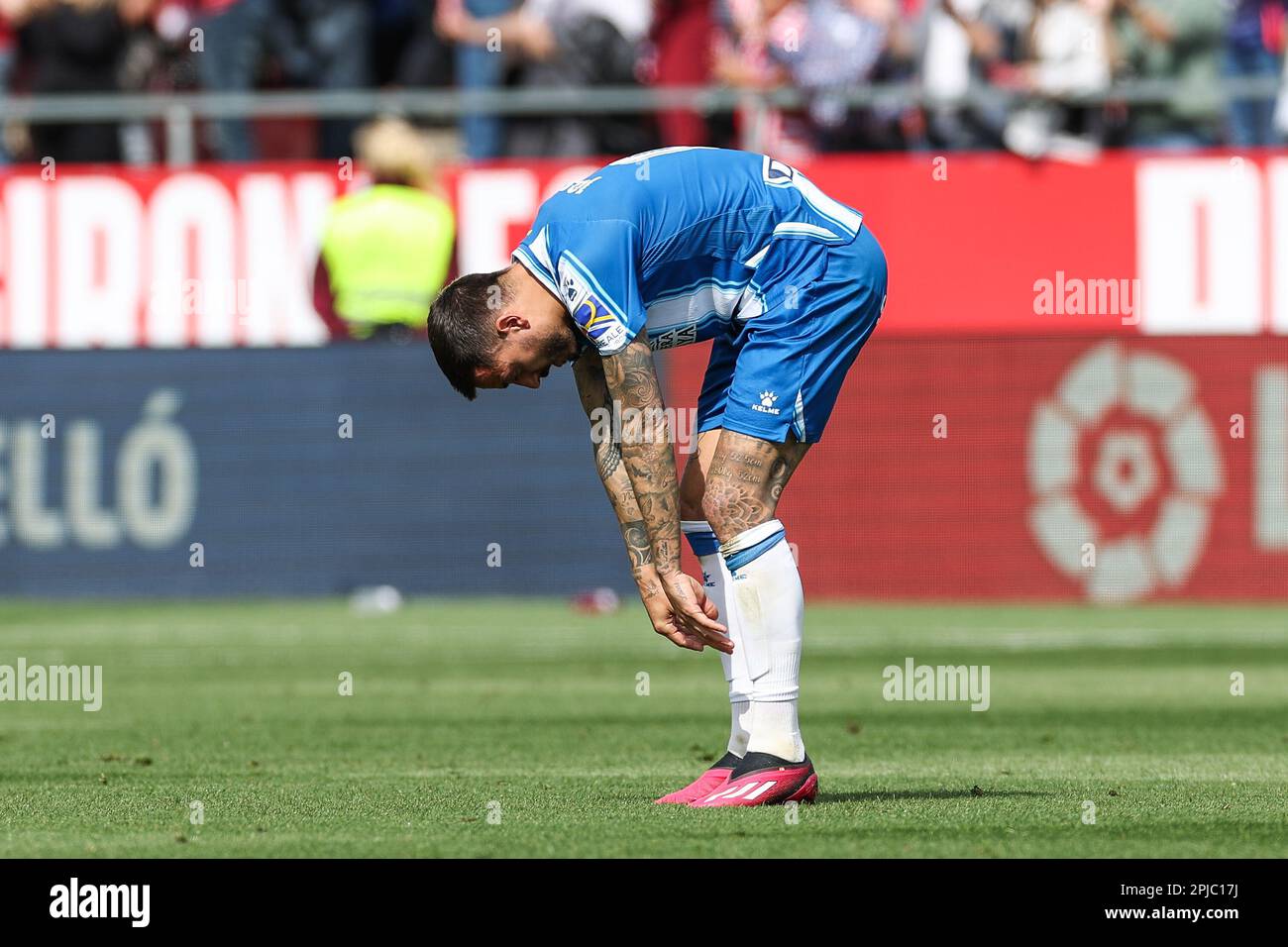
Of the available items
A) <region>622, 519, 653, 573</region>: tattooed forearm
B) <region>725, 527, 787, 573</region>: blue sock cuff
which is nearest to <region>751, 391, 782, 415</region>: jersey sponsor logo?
<region>725, 527, 787, 573</region>: blue sock cuff

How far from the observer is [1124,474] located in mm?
16734

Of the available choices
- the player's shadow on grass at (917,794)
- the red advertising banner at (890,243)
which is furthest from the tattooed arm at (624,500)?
the red advertising banner at (890,243)

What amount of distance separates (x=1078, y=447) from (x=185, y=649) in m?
6.37

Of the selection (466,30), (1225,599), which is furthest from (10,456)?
(1225,599)

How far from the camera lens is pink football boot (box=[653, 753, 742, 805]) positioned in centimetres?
757

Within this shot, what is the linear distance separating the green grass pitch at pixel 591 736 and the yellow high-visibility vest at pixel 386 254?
213 cm

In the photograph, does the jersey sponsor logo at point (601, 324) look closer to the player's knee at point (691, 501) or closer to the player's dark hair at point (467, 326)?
the player's dark hair at point (467, 326)

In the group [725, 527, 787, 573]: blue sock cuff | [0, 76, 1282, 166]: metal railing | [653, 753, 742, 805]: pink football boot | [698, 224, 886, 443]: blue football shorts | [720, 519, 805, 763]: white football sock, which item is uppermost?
[0, 76, 1282, 166]: metal railing

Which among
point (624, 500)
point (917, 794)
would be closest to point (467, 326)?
point (624, 500)

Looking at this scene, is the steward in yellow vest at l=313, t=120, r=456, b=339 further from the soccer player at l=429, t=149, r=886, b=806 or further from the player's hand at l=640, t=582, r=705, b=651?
the player's hand at l=640, t=582, r=705, b=651

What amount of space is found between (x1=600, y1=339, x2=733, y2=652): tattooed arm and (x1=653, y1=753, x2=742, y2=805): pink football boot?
0.52 m

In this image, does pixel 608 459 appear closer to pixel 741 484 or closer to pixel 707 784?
pixel 741 484

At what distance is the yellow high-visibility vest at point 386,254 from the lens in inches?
669

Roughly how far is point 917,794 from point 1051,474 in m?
9.32
